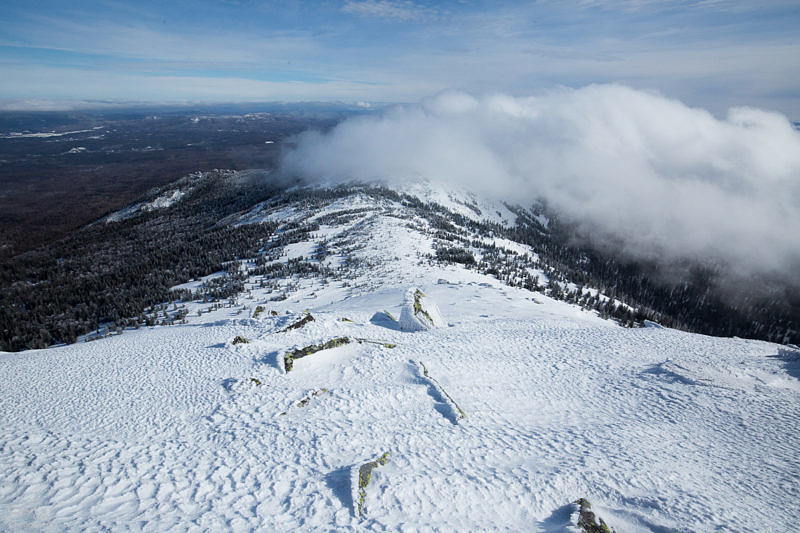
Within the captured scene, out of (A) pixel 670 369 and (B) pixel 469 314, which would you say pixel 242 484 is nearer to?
(A) pixel 670 369

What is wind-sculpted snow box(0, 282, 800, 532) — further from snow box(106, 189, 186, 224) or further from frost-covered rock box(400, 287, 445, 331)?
snow box(106, 189, 186, 224)

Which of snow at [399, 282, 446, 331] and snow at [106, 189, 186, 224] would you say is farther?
snow at [106, 189, 186, 224]

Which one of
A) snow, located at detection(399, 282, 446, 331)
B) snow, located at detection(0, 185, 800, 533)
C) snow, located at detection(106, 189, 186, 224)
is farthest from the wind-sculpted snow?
snow, located at detection(106, 189, 186, 224)

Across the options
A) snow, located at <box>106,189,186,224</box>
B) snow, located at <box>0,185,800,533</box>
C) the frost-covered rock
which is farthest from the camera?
snow, located at <box>106,189,186,224</box>

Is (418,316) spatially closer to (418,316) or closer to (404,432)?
(418,316)

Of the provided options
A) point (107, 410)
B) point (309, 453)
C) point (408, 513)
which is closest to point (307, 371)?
point (309, 453)

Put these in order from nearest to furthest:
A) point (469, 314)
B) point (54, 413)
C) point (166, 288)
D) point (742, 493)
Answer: point (742, 493)
point (54, 413)
point (469, 314)
point (166, 288)
